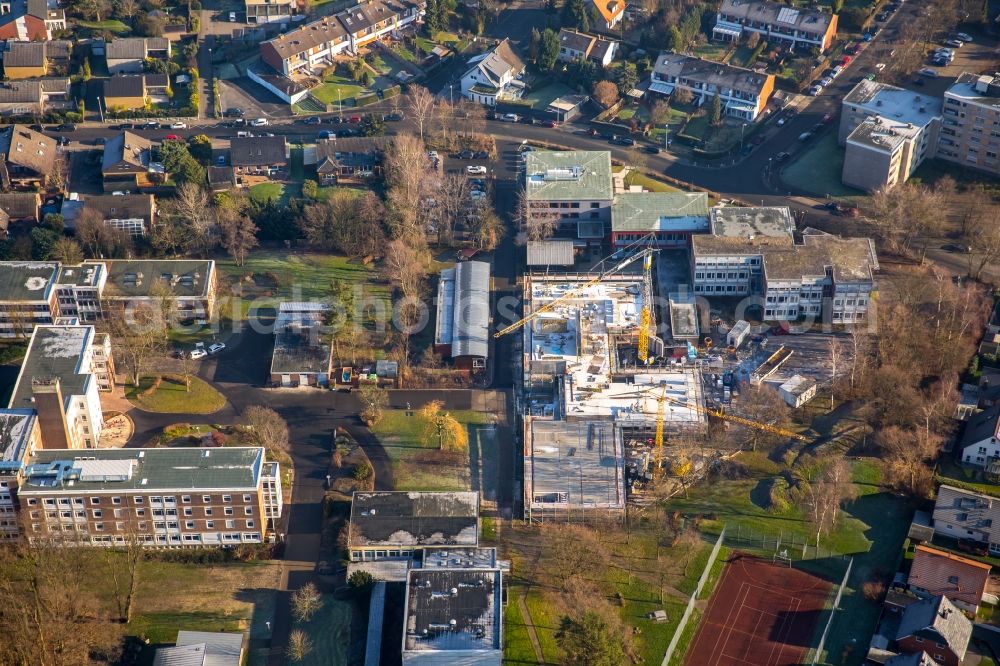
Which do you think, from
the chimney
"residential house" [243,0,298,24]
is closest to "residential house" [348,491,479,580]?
the chimney

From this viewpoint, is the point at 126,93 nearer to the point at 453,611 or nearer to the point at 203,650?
the point at 203,650

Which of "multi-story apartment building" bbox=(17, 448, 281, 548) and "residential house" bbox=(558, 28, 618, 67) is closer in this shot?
"multi-story apartment building" bbox=(17, 448, 281, 548)

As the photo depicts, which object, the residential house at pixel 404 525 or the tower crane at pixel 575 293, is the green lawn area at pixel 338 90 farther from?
the residential house at pixel 404 525

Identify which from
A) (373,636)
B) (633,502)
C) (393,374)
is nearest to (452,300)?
(393,374)

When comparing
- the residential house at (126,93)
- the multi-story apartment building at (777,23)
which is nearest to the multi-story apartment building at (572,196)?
the multi-story apartment building at (777,23)

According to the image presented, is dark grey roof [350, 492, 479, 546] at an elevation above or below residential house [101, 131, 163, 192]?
below

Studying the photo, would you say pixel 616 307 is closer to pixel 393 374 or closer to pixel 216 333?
pixel 393 374

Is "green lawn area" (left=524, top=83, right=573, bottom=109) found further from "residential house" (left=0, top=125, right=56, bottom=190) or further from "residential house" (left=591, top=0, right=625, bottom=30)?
"residential house" (left=0, top=125, right=56, bottom=190)
